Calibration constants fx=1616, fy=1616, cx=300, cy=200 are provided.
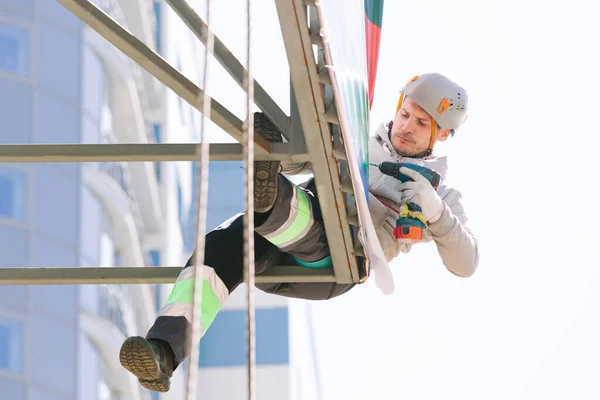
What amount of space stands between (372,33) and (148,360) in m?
2.48

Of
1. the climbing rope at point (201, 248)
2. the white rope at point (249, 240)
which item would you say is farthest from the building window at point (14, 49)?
the climbing rope at point (201, 248)

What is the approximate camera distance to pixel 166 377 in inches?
259

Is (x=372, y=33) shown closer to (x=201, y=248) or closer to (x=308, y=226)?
(x=308, y=226)

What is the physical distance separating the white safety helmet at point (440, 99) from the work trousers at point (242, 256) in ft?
3.93

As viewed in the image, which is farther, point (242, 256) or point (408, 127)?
point (408, 127)

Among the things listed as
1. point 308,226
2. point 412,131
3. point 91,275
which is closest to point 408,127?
point 412,131

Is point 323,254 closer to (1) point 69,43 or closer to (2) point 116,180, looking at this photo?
(1) point 69,43

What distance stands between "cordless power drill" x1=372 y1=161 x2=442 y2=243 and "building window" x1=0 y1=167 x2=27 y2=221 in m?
13.5

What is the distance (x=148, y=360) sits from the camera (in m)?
6.39

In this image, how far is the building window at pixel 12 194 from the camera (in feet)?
67.9

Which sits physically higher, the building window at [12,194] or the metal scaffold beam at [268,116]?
the building window at [12,194]

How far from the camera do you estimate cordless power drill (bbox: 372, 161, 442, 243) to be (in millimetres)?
7527

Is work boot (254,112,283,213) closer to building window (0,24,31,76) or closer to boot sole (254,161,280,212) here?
boot sole (254,161,280,212)

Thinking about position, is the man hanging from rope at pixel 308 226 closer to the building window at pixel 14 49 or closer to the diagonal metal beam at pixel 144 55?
the diagonal metal beam at pixel 144 55
